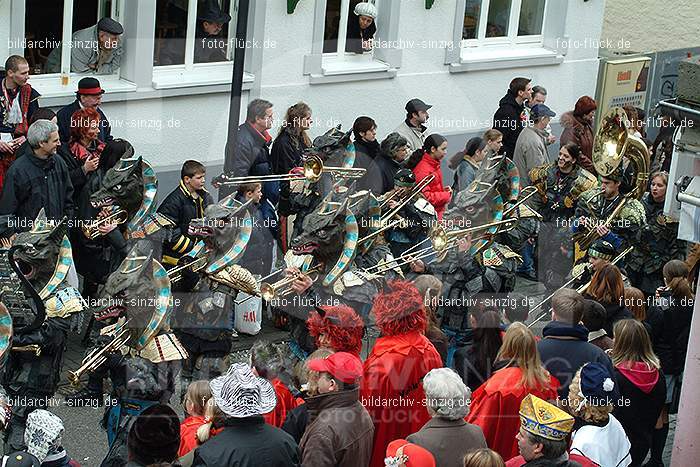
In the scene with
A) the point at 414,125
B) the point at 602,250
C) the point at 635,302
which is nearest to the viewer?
the point at 635,302

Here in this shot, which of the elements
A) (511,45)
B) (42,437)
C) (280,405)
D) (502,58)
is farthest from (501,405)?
(511,45)

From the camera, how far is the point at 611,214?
1178 centimetres

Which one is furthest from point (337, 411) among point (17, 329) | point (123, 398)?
point (17, 329)

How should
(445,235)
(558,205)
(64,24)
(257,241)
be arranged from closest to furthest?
(445,235)
(257,241)
(558,205)
(64,24)

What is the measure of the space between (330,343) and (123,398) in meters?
1.22

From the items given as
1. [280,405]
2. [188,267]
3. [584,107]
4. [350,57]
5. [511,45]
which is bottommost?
[280,405]

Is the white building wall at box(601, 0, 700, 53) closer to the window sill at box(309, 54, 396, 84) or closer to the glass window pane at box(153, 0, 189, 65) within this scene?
the window sill at box(309, 54, 396, 84)

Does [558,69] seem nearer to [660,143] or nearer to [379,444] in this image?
[660,143]

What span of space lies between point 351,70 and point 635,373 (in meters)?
7.23

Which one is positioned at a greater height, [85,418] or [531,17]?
[531,17]

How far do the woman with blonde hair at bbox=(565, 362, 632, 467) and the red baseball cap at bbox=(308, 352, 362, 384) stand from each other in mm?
1233

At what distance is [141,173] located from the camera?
10.7m

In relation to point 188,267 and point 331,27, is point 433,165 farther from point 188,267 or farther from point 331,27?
point 188,267

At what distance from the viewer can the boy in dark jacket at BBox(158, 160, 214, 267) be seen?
10609mm
